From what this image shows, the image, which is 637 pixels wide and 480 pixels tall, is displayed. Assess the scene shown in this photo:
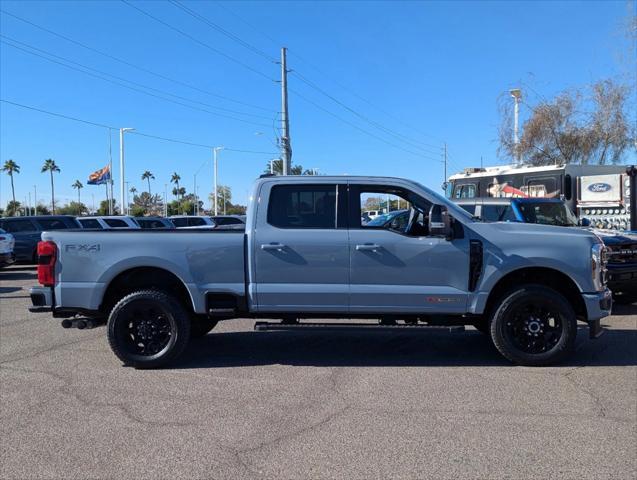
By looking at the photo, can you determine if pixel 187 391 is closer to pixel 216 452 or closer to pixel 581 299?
pixel 216 452

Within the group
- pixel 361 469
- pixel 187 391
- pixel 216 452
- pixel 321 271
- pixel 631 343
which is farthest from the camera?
pixel 631 343

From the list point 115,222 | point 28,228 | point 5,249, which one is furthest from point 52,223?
point 5,249

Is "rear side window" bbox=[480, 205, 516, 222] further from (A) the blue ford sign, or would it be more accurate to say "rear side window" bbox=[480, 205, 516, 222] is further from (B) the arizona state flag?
(B) the arizona state flag

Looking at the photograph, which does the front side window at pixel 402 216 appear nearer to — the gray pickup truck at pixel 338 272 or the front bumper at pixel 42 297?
the gray pickup truck at pixel 338 272

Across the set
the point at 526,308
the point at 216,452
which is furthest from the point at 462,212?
the point at 216,452

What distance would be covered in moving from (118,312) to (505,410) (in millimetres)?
4073

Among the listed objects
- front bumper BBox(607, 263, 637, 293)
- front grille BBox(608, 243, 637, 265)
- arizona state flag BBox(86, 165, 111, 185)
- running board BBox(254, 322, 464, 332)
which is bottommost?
running board BBox(254, 322, 464, 332)

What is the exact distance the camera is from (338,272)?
590 cm

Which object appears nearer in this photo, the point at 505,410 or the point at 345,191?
the point at 505,410

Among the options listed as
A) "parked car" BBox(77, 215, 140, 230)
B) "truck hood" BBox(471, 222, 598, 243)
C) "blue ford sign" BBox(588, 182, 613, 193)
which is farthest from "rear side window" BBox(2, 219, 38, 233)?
"blue ford sign" BBox(588, 182, 613, 193)

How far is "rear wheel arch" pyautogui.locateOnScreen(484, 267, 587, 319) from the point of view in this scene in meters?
5.96

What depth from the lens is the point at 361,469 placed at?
3641 millimetres

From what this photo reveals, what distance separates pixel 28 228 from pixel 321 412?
58.8 ft

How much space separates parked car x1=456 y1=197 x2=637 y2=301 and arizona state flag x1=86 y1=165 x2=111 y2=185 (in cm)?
4365
